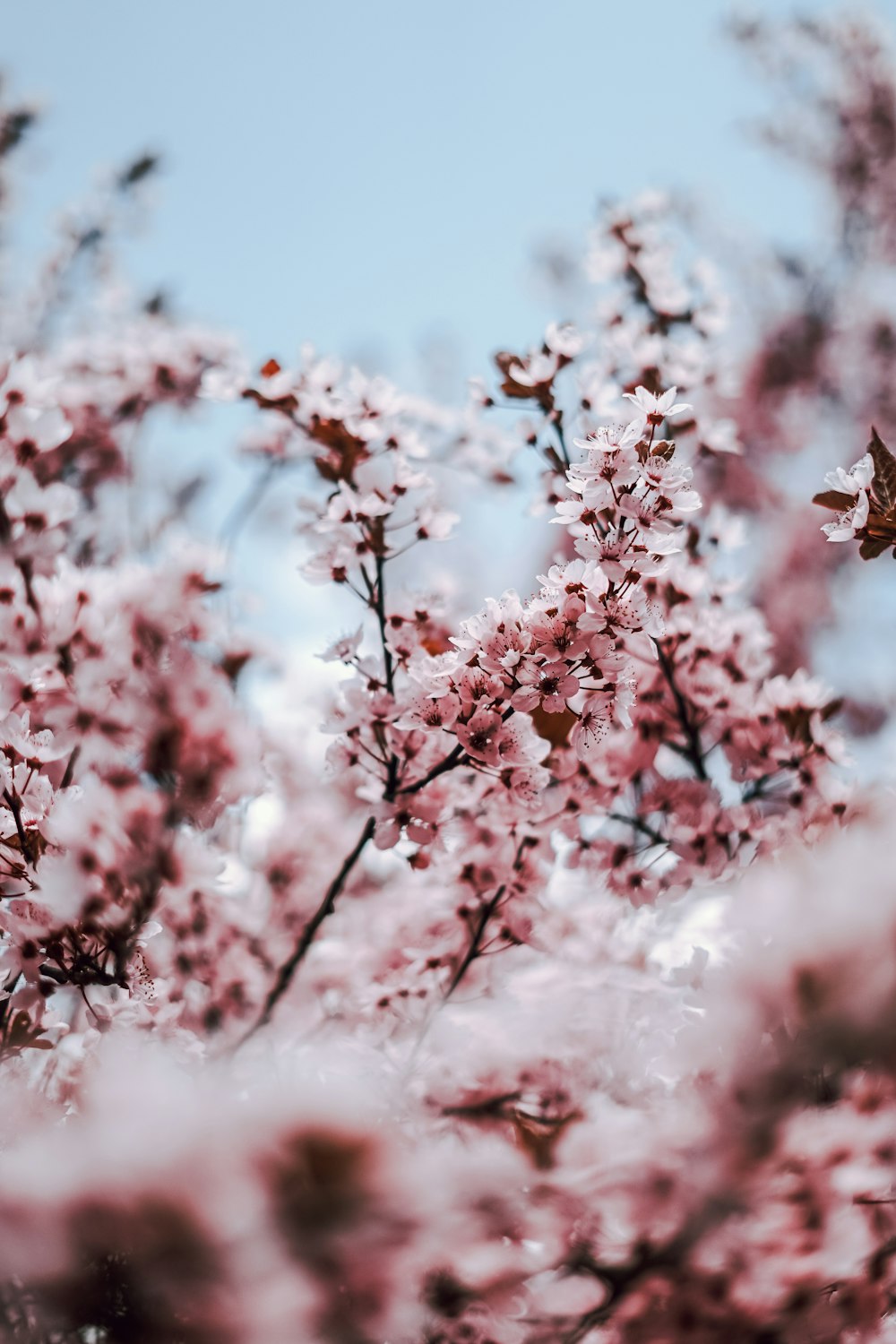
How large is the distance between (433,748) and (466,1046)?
1.75 feet

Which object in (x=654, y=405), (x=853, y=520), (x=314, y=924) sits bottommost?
(x=314, y=924)

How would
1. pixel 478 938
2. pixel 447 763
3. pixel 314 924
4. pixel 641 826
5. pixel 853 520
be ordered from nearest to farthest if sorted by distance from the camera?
1. pixel 853 520
2. pixel 447 763
3. pixel 314 924
4. pixel 478 938
5. pixel 641 826

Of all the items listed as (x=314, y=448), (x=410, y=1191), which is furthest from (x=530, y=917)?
(x=314, y=448)

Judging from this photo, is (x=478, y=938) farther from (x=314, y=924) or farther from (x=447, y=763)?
(x=447, y=763)

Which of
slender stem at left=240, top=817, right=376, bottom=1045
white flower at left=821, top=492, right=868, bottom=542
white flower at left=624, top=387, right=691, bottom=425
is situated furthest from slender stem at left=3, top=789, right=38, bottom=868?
white flower at left=821, top=492, right=868, bottom=542

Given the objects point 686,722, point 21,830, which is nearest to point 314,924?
point 21,830

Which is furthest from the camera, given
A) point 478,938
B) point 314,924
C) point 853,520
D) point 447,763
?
point 478,938

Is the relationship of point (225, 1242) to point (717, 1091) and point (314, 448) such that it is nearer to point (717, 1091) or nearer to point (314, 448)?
point (717, 1091)

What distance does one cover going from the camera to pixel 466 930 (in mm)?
1433

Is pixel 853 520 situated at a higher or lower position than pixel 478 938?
higher

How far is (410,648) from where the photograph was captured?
116cm

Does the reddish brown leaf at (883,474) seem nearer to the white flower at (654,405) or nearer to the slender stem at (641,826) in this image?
the white flower at (654,405)

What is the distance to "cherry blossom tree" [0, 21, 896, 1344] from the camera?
616mm

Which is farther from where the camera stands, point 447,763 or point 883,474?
point 447,763
